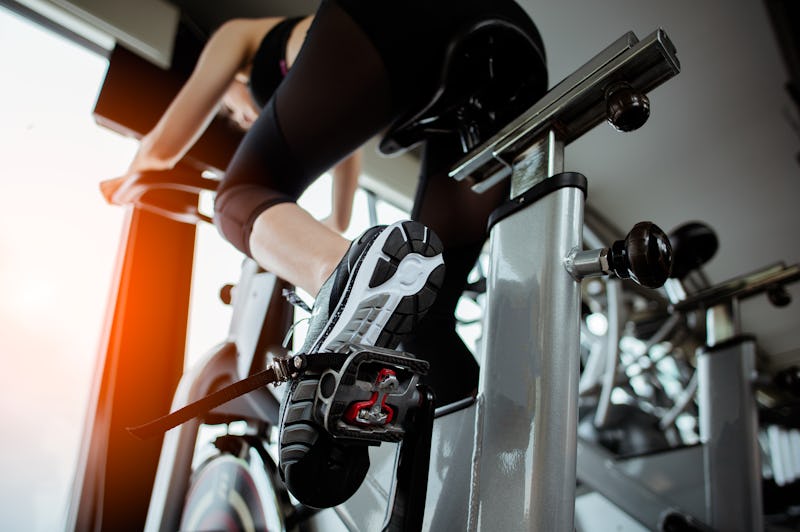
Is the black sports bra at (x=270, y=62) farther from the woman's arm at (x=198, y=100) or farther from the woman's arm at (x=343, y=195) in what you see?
the woman's arm at (x=343, y=195)

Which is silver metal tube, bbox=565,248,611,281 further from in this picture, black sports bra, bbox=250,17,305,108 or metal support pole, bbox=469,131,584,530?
black sports bra, bbox=250,17,305,108

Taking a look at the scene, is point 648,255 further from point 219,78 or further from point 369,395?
point 219,78

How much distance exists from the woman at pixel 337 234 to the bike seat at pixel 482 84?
2 cm

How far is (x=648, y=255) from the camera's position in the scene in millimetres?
502

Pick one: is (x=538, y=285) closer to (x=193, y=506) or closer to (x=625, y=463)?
(x=193, y=506)

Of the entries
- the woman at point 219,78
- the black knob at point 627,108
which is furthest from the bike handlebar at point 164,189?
the black knob at point 627,108

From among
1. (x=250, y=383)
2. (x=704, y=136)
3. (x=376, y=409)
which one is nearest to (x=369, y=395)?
(x=376, y=409)

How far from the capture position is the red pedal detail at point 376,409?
20.0 inches

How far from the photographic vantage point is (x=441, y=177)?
96cm

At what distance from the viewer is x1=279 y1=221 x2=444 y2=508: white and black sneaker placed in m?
0.53

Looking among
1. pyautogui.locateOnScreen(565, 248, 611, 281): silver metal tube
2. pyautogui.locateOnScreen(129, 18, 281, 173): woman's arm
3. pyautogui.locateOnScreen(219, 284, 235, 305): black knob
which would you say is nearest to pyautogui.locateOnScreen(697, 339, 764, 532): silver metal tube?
pyautogui.locateOnScreen(565, 248, 611, 281): silver metal tube

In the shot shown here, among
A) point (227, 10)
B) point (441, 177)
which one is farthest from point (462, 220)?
point (227, 10)

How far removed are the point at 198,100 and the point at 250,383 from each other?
0.71m

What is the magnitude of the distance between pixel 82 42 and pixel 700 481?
256 centimetres
